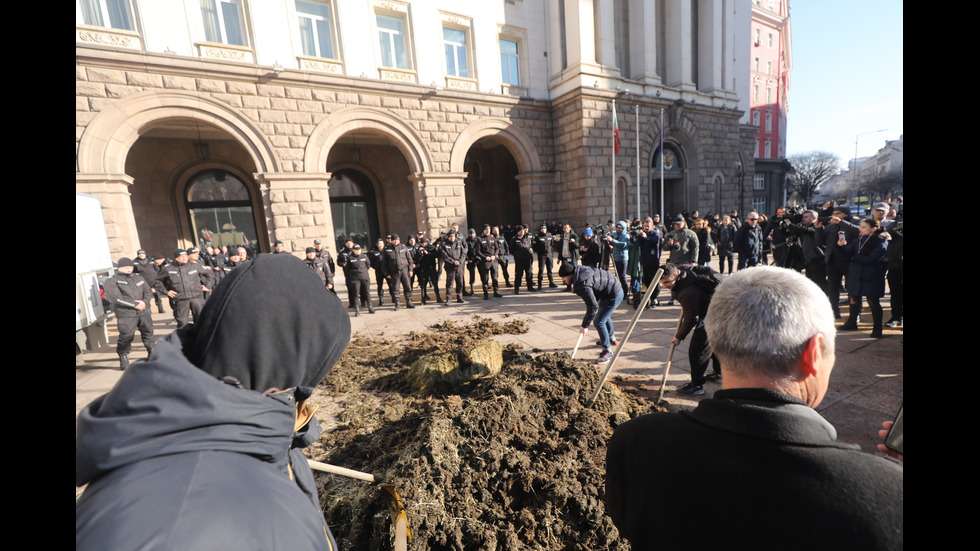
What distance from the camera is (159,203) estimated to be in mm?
13555

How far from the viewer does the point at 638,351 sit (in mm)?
5594

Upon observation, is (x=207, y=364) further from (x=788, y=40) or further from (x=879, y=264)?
(x=788, y=40)

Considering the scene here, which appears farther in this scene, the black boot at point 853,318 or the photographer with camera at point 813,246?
the photographer with camera at point 813,246

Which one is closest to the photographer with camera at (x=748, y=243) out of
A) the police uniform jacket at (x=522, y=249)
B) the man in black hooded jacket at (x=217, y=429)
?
the police uniform jacket at (x=522, y=249)

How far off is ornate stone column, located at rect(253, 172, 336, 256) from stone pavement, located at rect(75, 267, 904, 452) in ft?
12.0

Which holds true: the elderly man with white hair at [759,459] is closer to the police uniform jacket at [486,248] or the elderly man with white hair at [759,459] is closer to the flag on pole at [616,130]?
the police uniform jacket at [486,248]

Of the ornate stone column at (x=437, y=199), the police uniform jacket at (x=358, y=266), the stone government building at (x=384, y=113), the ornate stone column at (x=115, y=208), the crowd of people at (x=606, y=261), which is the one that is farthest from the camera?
the ornate stone column at (x=437, y=199)

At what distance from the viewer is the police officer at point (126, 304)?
20.1ft

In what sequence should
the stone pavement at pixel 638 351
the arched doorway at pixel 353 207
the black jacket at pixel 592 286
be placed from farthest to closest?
the arched doorway at pixel 353 207, the black jacket at pixel 592 286, the stone pavement at pixel 638 351

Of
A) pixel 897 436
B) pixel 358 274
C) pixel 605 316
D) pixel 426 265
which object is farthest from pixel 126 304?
pixel 897 436

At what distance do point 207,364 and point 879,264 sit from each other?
7.89 meters

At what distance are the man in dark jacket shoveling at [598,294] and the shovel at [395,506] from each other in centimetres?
355

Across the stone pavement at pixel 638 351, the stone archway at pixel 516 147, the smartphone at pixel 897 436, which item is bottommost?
the stone pavement at pixel 638 351

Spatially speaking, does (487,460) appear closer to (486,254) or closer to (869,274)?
(869,274)
